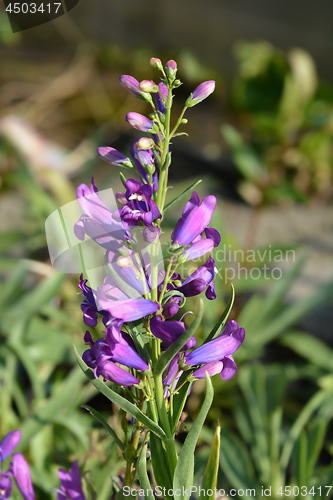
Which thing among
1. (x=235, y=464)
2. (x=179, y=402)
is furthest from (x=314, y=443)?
(x=179, y=402)

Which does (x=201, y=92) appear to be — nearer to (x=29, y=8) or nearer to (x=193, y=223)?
(x=193, y=223)

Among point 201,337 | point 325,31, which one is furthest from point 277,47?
point 201,337

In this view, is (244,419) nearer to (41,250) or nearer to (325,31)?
(41,250)

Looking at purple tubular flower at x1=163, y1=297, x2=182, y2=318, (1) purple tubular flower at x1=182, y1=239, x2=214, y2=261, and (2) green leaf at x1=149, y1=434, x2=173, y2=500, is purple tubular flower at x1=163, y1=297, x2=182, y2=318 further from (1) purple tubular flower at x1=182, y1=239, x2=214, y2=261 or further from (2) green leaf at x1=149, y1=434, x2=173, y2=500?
(2) green leaf at x1=149, y1=434, x2=173, y2=500

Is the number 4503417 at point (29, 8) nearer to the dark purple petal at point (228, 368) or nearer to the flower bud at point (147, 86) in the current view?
the flower bud at point (147, 86)

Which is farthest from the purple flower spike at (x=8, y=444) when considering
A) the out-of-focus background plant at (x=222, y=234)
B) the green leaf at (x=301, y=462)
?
the green leaf at (x=301, y=462)

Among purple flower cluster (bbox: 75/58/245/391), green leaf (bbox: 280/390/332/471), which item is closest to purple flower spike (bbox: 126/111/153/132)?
purple flower cluster (bbox: 75/58/245/391)
